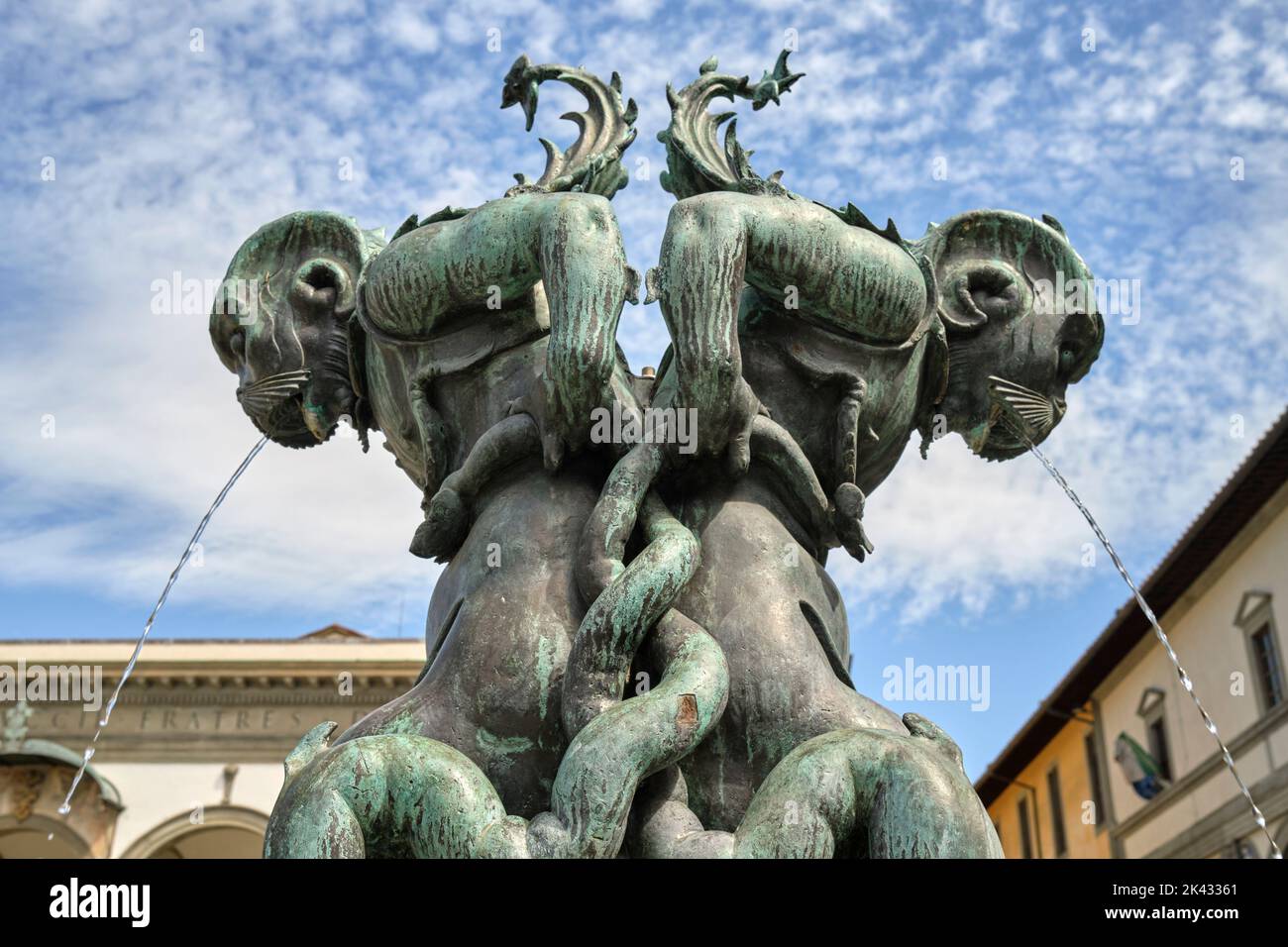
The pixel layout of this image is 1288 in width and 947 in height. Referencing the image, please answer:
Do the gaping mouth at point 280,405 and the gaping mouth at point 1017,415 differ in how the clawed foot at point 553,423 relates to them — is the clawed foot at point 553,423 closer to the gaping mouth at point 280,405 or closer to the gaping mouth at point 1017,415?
the gaping mouth at point 280,405

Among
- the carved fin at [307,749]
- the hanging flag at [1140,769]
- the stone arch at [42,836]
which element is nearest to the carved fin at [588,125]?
the carved fin at [307,749]

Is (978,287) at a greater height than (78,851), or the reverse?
(78,851)

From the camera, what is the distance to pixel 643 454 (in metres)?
3.02

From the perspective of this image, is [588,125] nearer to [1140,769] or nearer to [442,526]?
[442,526]

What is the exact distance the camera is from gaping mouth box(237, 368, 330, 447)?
3.67 m

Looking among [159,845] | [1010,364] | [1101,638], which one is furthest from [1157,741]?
→ [1010,364]

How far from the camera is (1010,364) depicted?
3594 mm

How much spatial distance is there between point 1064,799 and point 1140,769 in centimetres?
554

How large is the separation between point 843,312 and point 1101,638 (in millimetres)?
25138

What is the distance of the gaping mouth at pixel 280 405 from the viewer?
3.67 m

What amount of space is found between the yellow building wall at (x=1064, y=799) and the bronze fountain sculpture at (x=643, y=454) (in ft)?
89.5

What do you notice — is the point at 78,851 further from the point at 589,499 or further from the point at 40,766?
the point at 589,499

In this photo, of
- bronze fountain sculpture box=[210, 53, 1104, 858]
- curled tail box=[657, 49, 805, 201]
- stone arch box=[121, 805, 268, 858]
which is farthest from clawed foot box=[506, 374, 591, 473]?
stone arch box=[121, 805, 268, 858]
